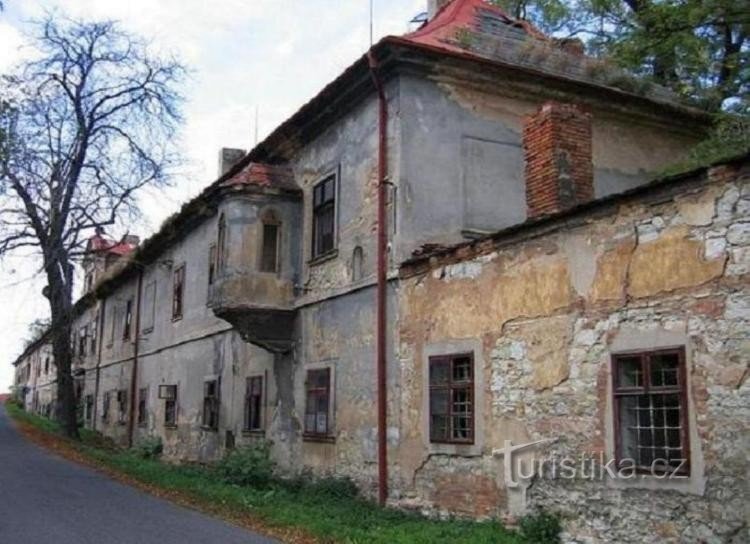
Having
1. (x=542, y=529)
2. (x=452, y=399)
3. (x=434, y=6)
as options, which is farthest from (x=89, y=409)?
(x=542, y=529)

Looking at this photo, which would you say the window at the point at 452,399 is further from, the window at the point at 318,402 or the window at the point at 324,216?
the window at the point at 324,216

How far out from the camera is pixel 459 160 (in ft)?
45.2

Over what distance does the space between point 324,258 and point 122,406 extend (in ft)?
60.0

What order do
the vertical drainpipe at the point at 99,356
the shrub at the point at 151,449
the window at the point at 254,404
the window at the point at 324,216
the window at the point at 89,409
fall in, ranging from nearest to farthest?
the window at the point at 324,216, the window at the point at 254,404, the shrub at the point at 151,449, the vertical drainpipe at the point at 99,356, the window at the point at 89,409

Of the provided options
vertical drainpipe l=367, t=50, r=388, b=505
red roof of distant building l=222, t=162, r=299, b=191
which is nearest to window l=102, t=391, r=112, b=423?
red roof of distant building l=222, t=162, r=299, b=191

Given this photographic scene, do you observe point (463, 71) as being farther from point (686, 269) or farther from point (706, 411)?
point (706, 411)

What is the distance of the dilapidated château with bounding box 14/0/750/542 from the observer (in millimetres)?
8047

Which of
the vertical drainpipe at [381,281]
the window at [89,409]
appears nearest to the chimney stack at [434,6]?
the vertical drainpipe at [381,281]

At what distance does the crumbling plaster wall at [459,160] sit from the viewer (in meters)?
13.4

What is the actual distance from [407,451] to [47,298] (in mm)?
18148

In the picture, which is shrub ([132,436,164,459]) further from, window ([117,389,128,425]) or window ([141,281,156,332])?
window ([117,389,128,425])

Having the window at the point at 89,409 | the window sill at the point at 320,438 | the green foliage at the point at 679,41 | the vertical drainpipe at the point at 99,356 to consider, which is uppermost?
the green foliage at the point at 679,41

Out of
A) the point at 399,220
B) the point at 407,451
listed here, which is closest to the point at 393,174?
the point at 399,220

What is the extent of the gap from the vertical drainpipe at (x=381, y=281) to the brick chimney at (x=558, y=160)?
8.27 feet
